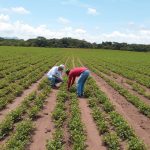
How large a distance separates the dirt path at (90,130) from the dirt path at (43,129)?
3.73 ft

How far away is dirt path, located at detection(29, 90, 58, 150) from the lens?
837cm

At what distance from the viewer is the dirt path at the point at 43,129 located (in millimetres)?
8366

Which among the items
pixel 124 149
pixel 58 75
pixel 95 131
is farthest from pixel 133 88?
pixel 124 149

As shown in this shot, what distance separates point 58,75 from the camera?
17031mm

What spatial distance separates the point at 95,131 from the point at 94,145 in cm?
110

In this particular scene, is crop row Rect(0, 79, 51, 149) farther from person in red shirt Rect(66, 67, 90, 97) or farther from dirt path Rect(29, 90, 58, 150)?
person in red shirt Rect(66, 67, 90, 97)

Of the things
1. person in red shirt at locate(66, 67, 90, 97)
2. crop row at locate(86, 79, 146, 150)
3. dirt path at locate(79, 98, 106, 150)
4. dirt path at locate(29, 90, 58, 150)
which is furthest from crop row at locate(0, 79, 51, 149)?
crop row at locate(86, 79, 146, 150)

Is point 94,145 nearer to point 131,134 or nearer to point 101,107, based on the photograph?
point 131,134

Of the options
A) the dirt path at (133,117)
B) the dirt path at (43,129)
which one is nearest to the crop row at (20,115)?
the dirt path at (43,129)

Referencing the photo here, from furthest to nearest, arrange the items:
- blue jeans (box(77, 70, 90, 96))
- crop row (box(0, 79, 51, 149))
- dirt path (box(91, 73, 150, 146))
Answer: blue jeans (box(77, 70, 90, 96))
dirt path (box(91, 73, 150, 146))
crop row (box(0, 79, 51, 149))

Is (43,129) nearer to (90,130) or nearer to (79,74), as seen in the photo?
(90,130)

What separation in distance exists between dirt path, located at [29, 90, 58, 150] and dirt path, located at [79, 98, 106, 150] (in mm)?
1136

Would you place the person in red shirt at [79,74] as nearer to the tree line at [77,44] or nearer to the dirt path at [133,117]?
the dirt path at [133,117]

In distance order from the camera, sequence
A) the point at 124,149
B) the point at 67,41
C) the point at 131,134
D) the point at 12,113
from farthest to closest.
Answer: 1. the point at 67,41
2. the point at 12,113
3. the point at 131,134
4. the point at 124,149
